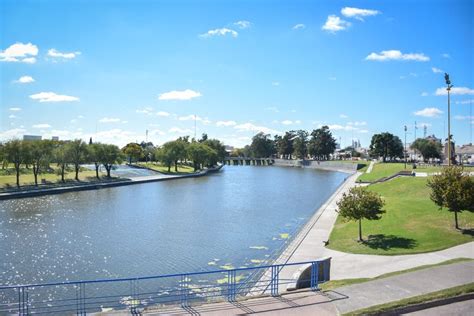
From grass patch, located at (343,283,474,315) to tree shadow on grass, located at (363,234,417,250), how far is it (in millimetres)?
9253

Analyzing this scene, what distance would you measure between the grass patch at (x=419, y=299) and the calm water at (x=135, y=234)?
1228 centimetres

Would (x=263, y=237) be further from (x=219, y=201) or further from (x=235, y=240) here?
(x=219, y=201)

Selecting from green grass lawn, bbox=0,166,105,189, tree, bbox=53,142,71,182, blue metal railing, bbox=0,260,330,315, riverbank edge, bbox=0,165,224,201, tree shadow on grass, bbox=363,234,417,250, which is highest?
tree, bbox=53,142,71,182

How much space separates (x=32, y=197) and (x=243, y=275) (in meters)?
45.7

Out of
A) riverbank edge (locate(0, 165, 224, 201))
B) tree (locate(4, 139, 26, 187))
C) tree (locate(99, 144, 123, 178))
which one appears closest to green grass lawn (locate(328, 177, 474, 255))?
riverbank edge (locate(0, 165, 224, 201))

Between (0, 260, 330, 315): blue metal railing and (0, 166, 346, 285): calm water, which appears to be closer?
(0, 260, 330, 315): blue metal railing

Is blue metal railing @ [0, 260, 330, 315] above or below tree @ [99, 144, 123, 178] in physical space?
below

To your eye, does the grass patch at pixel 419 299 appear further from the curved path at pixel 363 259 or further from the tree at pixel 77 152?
the tree at pixel 77 152

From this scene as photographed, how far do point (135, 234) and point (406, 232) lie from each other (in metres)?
21.0

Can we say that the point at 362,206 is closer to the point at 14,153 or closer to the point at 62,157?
the point at 14,153

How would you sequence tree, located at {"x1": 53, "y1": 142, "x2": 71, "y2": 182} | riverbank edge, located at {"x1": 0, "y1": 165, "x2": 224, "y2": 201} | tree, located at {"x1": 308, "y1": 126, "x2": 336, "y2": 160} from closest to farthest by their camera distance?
riverbank edge, located at {"x1": 0, "y1": 165, "x2": 224, "y2": 201}, tree, located at {"x1": 53, "y1": 142, "x2": 71, "y2": 182}, tree, located at {"x1": 308, "y1": 126, "x2": 336, "y2": 160}

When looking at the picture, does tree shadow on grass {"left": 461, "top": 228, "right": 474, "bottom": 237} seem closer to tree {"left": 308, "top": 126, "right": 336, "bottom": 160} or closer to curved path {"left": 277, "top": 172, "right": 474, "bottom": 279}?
curved path {"left": 277, "top": 172, "right": 474, "bottom": 279}

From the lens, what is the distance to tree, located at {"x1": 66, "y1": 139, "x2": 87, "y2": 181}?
250 feet

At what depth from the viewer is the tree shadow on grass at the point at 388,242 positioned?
79.8 feet
